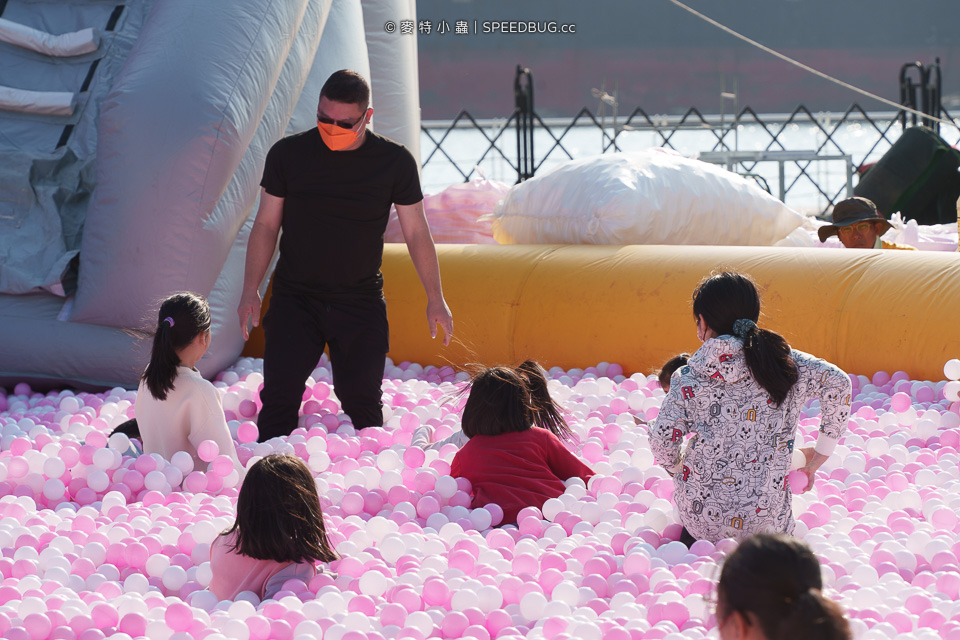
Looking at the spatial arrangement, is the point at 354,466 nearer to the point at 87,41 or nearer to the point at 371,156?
the point at 371,156

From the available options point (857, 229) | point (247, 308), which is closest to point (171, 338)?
point (247, 308)

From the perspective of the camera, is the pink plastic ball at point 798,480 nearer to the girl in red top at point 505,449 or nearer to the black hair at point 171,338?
the girl in red top at point 505,449

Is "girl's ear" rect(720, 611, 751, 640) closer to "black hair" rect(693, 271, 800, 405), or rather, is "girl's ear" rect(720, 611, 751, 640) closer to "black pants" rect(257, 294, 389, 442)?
"black hair" rect(693, 271, 800, 405)

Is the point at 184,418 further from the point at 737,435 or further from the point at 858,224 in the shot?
the point at 858,224

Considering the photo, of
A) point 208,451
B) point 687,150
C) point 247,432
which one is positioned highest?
point 687,150

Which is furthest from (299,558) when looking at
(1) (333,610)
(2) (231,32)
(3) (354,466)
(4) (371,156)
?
(2) (231,32)

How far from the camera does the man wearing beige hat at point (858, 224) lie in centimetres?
376

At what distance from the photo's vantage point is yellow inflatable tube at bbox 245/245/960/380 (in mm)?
2777

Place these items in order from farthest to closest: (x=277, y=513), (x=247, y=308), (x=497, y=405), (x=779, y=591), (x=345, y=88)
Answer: (x=247, y=308) → (x=345, y=88) → (x=497, y=405) → (x=277, y=513) → (x=779, y=591)

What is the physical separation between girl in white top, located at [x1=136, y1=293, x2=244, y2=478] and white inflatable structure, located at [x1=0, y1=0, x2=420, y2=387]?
2.86 ft

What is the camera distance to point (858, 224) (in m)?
3.76

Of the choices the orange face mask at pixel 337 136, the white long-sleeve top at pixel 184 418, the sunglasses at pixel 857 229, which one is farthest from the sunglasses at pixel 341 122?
the sunglasses at pixel 857 229

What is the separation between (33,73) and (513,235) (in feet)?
5.76

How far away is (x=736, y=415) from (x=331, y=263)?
1.33m
